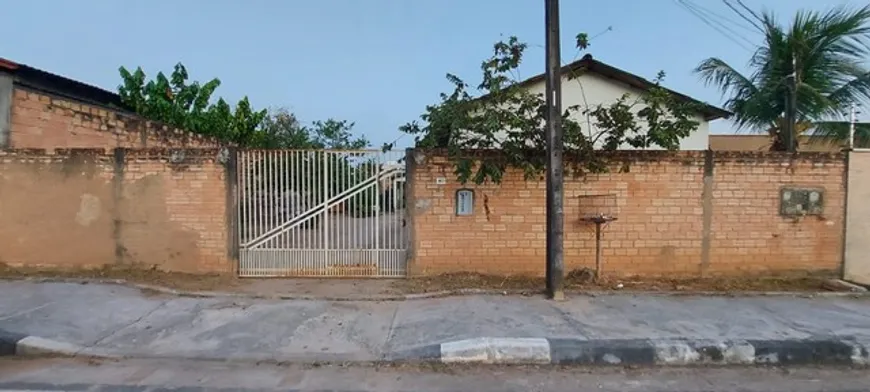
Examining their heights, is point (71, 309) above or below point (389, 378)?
above

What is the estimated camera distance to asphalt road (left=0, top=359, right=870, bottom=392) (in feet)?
15.0

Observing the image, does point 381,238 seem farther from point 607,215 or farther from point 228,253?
point 607,215

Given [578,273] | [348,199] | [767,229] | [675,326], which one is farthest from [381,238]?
[767,229]

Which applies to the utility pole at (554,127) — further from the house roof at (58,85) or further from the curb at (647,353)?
the house roof at (58,85)

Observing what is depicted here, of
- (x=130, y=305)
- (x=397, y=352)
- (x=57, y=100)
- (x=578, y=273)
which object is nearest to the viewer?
(x=397, y=352)

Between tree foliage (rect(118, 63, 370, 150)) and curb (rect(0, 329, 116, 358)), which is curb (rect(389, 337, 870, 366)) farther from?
tree foliage (rect(118, 63, 370, 150))

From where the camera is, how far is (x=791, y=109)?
9.33 meters

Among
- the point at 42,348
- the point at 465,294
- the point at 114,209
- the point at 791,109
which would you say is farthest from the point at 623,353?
the point at 114,209

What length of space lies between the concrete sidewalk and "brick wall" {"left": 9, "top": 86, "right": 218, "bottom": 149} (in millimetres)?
3376

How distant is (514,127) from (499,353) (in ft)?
11.9

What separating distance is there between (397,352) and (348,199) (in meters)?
3.43

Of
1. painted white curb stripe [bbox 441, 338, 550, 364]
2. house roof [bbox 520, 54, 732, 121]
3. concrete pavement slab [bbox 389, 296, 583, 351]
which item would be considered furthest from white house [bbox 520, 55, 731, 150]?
painted white curb stripe [bbox 441, 338, 550, 364]

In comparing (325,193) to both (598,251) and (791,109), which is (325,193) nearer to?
(598,251)

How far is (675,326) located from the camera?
6.04 meters
